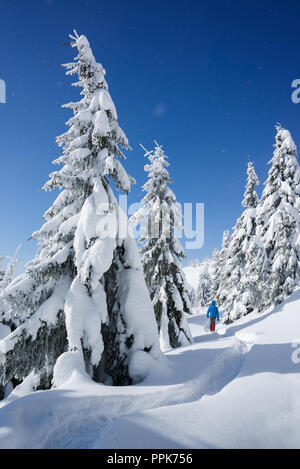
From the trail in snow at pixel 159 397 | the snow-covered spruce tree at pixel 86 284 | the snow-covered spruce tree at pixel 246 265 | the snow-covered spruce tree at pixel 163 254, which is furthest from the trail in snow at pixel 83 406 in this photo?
the snow-covered spruce tree at pixel 246 265

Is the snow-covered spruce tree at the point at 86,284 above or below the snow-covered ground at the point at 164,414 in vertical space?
above

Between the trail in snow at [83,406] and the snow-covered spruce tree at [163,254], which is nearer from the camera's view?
the trail in snow at [83,406]

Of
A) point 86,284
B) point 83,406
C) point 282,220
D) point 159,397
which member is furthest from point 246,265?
point 83,406

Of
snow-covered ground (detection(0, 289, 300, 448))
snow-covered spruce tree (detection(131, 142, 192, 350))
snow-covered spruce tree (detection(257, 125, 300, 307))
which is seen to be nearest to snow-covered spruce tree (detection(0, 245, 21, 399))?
snow-covered ground (detection(0, 289, 300, 448))

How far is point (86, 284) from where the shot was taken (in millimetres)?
7137

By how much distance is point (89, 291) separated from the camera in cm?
725

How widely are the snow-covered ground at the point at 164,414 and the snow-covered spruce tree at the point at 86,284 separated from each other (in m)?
1.10

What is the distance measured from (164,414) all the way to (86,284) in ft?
12.7

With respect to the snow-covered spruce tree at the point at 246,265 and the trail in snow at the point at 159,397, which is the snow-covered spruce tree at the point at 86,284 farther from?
the snow-covered spruce tree at the point at 246,265

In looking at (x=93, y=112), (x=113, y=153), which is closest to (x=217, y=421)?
(x=113, y=153)

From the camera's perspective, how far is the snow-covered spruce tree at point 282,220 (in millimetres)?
17688

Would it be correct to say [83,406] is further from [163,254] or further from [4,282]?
[4,282]
